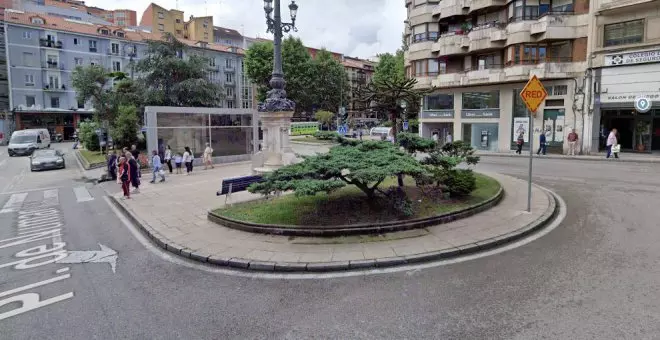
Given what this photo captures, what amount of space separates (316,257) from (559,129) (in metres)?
26.0

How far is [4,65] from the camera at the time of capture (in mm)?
52031

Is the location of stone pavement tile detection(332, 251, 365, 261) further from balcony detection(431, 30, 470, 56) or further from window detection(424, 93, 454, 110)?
window detection(424, 93, 454, 110)

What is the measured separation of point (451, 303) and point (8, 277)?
7073mm

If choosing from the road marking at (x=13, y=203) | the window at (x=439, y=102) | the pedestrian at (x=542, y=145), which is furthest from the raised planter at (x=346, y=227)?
the window at (x=439, y=102)

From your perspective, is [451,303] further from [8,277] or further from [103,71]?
[103,71]

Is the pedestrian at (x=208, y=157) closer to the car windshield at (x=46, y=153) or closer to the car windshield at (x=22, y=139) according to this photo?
the car windshield at (x=46, y=153)

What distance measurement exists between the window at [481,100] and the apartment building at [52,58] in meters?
30.7

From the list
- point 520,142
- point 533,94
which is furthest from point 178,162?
point 520,142

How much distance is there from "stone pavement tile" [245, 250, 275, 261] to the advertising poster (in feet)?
86.5

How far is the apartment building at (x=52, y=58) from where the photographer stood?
161ft

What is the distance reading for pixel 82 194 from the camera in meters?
15.9

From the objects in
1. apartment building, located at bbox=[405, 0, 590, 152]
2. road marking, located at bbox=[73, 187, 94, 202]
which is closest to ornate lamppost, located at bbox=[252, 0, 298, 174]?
road marking, located at bbox=[73, 187, 94, 202]

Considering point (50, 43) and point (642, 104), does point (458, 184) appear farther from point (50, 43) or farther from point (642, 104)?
point (50, 43)

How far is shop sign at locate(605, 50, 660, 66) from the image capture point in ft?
72.6
